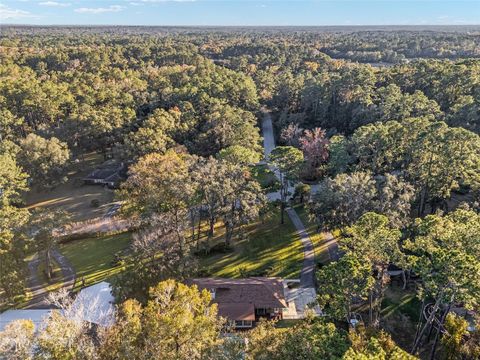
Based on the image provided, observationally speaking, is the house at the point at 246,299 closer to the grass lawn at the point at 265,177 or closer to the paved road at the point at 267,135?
the grass lawn at the point at 265,177

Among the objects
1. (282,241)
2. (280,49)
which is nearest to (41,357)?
(282,241)

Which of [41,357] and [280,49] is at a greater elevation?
[280,49]

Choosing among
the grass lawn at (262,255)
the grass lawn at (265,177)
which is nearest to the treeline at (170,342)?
the grass lawn at (262,255)

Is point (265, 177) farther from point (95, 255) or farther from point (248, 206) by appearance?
point (95, 255)

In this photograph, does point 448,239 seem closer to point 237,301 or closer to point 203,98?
point 237,301

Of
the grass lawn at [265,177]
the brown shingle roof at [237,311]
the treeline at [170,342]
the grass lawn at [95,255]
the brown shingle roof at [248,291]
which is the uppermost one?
the treeline at [170,342]

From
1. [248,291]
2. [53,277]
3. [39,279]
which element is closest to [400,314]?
[248,291]

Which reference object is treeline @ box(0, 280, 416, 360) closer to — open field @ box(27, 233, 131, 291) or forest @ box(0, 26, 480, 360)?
forest @ box(0, 26, 480, 360)

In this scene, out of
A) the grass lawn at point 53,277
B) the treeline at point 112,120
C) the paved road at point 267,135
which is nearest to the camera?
Result: the grass lawn at point 53,277
